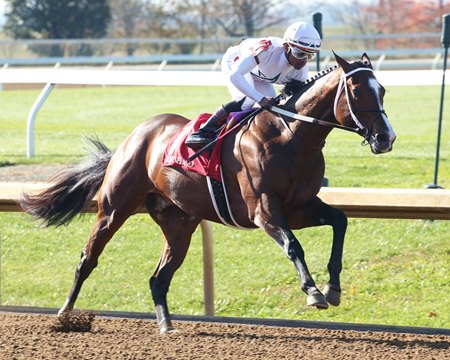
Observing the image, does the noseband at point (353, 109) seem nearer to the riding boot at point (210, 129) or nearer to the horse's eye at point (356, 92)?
the horse's eye at point (356, 92)

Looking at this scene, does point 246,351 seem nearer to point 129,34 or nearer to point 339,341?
point 339,341

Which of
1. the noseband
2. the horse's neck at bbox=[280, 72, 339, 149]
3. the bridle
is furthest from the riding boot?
the noseband

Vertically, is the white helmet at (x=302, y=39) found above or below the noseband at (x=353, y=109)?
above

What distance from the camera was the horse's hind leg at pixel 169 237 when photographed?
21.2 ft

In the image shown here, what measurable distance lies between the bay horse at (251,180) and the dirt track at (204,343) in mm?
245

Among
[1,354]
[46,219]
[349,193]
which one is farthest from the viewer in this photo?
[46,219]

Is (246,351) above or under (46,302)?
above

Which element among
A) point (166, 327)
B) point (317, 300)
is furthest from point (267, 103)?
point (166, 327)

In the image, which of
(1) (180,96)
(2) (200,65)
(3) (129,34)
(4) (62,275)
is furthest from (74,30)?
(4) (62,275)

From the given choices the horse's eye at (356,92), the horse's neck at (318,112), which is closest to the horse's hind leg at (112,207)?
the horse's neck at (318,112)

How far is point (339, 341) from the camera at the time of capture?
5.70 meters

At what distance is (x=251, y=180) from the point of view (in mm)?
5707

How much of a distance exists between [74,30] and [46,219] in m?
31.0

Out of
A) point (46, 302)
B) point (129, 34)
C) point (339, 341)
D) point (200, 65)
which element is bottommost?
point (129, 34)
